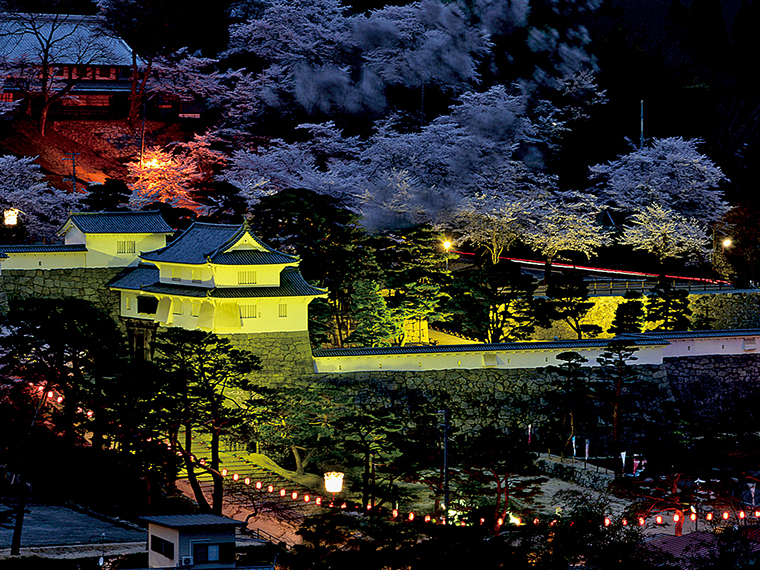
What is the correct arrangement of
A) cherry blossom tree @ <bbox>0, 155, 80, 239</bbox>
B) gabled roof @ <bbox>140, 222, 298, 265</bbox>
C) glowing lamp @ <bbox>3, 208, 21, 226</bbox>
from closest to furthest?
gabled roof @ <bbox>140, 222, 298, 265</bbox>
glowing lamp @ <bbox>3, 208, 21, 226</bbox>
cherry blossom tree @ <bbox>0, 155, 80, 239</bbox>

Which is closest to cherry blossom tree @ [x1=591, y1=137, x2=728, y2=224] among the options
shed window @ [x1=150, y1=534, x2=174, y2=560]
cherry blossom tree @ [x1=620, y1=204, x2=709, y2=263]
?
cherry blossom tree @ [x1=620, y1=204, x2=709, y2=263]

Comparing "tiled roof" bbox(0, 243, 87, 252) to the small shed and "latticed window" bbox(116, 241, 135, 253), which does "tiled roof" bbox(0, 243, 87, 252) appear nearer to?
"latticed window" bbox(116, 241, 135, 253)

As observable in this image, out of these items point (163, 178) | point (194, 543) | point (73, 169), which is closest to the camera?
point (194, 543)

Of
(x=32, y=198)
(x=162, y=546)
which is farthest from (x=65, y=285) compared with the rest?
(x=162, y=546)

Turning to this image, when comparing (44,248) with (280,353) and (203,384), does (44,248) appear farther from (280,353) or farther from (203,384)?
(203,384)

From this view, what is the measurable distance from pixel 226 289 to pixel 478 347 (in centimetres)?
859

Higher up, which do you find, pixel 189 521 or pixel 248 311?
pixel 248 311

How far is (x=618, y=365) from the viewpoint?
37969 millimetres

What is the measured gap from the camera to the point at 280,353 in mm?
36281

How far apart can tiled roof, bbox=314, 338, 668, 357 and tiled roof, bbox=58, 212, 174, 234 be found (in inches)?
324

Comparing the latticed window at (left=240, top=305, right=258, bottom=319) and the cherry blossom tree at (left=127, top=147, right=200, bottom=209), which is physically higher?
the cherry blossom tree at (left=127, top=147, right=200, bottom=209)

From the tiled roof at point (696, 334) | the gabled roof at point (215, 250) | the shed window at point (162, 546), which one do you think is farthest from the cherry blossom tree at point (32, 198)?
the shed window at point (162, 546)

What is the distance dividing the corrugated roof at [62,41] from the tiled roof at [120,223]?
17.3 metres

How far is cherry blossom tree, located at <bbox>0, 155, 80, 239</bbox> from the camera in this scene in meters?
46.1
